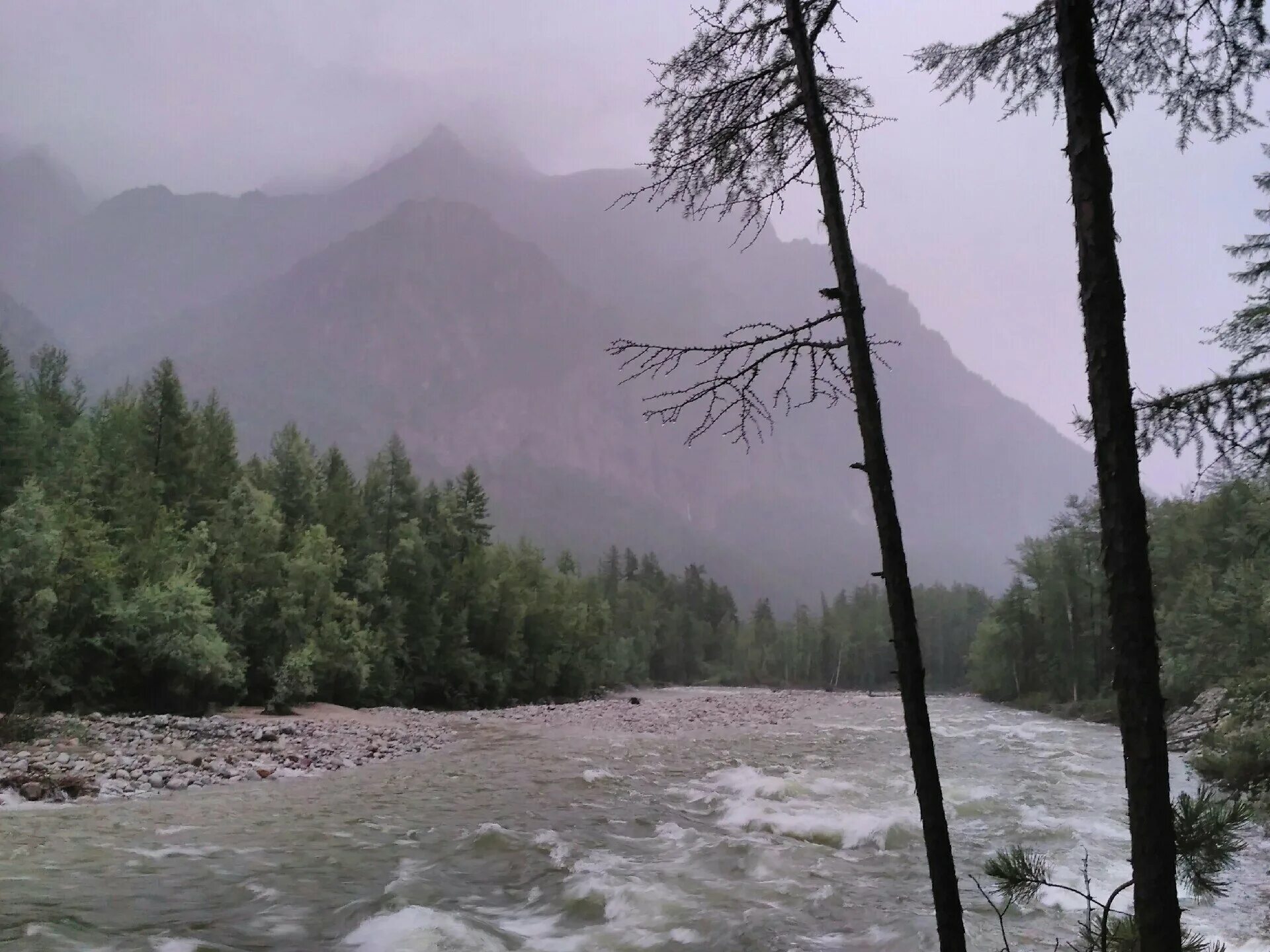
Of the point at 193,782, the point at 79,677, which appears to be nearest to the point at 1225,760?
the point at 193,782

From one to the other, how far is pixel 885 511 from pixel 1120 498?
1.29m

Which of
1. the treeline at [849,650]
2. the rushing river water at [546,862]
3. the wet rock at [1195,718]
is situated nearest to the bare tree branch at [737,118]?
the rushing river water at [546,862]

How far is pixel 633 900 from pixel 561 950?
1.58m

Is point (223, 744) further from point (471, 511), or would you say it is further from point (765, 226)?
point (471, 511)

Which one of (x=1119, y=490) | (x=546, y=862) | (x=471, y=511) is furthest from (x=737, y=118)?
(x=471, y=511)

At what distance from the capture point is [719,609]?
127938mm

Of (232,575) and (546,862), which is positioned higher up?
(232,575)

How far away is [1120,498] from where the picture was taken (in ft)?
9.67

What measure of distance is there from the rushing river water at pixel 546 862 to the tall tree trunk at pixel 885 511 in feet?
13.0

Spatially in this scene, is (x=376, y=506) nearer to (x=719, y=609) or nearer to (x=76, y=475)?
(x=76, y=475)

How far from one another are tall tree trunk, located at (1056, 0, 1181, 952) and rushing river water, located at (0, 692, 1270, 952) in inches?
207

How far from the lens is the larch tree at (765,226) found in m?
4.10

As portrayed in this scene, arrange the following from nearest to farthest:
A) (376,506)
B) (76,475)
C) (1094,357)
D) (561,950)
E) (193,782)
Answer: (1094,357) < (561,950) < (193,782) < (76,475) < (376,506)

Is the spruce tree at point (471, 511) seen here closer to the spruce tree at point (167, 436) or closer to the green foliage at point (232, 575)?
the green foliage at point (232, 575)
